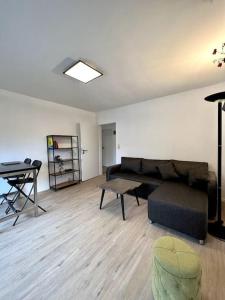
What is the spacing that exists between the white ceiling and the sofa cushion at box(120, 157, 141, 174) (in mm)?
1949

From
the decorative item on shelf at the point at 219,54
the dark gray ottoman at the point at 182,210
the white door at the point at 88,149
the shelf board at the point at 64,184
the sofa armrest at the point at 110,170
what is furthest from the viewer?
the white door at the point at 88,149

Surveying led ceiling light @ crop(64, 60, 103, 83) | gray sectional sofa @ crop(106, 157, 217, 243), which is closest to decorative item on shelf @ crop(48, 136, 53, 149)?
led ceiling light @ crop(64, 60, 103, 83)

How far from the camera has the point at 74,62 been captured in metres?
2.32

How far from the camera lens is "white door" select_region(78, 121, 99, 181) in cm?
475

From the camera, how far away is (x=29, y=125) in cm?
366

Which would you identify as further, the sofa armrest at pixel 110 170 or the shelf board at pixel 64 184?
the shelf board at pixel 64 184

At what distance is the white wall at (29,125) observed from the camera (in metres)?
3.27

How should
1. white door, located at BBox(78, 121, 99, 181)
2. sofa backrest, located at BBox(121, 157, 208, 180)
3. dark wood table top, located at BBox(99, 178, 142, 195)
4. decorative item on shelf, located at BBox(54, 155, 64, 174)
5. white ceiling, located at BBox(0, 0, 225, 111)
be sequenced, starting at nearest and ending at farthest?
white ceiling, located at BBox(0, 0, 225, 111) < dark wood table top, located at BBox(99, 178, 142, 195) < sofa backrest, located at BBox(121, 157, 208, 180) < decorative item on shelf, located at BBox(54, 155, 64, 174) < white door, located at BBox(78, 121, 99, 181)

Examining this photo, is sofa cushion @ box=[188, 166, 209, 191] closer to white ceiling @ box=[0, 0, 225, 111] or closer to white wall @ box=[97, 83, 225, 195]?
white wall @ box=[97, 83, 225, 195]

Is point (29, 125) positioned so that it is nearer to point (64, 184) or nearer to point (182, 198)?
point (64, 184)

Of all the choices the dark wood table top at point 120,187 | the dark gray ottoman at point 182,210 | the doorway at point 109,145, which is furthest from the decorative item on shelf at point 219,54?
the doorway at point 109,145

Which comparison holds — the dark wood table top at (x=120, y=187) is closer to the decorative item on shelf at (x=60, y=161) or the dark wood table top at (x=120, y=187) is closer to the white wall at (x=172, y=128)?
the white wall at (x=172, y=128)

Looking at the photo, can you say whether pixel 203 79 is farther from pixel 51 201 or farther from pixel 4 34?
pixel 51 201

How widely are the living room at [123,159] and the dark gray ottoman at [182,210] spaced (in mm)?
15
